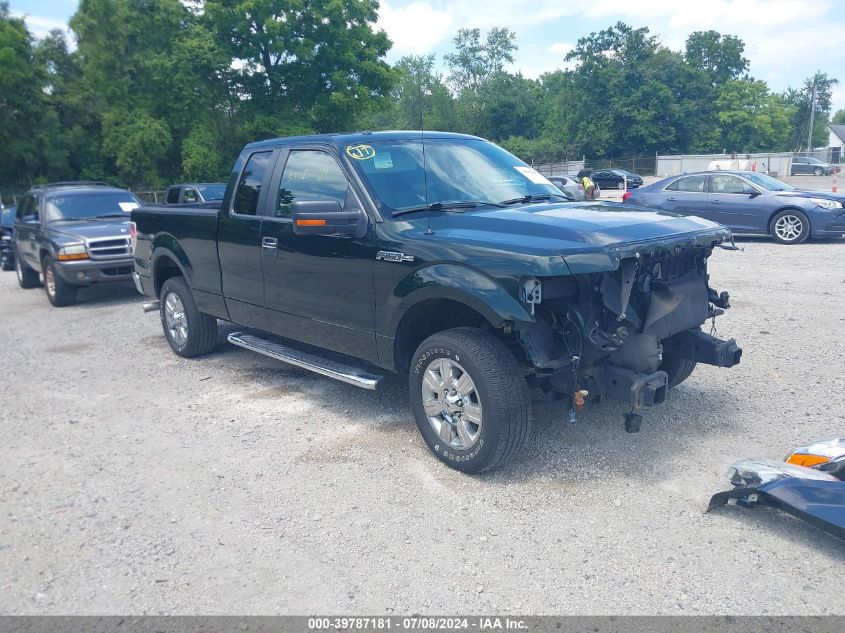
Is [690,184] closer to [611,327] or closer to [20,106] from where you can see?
[611,327]

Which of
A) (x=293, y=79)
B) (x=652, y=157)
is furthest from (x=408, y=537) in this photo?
(x=652, y=157)

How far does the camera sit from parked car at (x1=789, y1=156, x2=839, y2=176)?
4931 cm

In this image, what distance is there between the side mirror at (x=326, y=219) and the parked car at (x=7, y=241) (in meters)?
14.6

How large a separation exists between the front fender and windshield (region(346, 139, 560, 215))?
64 centimetres

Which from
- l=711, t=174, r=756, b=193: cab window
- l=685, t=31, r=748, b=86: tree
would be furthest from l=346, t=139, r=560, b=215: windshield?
l=685, t=31, r=748, b=86: tree

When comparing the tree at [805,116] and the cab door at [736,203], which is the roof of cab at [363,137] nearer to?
the cab door at [736,203]

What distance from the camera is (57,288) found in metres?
10.8

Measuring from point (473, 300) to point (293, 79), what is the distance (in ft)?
103

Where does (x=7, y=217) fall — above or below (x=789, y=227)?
above

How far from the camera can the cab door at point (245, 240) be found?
587cm

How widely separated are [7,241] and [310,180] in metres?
14.6

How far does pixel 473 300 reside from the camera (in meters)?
4.05

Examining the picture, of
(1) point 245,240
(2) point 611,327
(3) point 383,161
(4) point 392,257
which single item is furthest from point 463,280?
(1) point 245,240

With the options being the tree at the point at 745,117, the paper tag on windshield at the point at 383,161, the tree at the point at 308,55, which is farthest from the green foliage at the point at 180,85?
the tree at the point at 745,117
